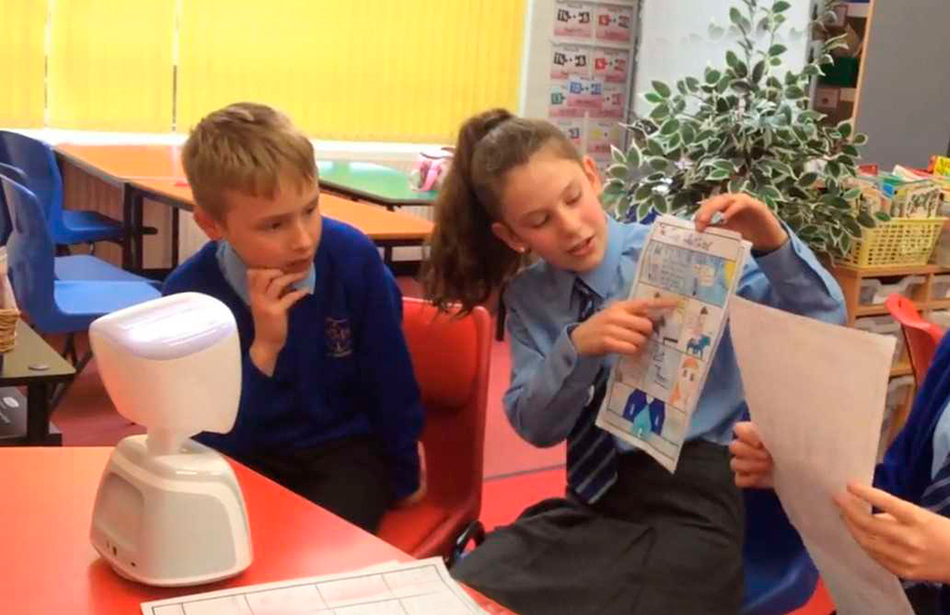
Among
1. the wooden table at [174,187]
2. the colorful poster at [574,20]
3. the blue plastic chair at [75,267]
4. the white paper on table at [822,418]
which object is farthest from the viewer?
the colorful poster at [574,20]

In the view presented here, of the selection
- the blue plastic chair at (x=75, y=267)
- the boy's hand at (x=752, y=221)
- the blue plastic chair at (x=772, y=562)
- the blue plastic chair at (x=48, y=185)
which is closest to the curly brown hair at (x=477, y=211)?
the boy's hand at (x=752, y=221)

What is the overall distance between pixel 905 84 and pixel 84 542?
4419 mm

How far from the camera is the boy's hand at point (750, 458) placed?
1182mm

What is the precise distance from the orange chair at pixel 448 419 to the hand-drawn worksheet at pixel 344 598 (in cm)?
69

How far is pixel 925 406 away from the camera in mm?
1307

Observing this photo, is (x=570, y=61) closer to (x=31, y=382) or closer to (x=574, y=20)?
(x=574, y=20)

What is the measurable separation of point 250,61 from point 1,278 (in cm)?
383

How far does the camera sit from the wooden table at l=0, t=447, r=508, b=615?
0.95 m

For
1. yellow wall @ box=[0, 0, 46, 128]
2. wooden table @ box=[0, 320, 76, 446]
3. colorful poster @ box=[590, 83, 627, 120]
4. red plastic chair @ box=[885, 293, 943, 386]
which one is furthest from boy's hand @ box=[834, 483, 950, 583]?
colorful poster @ box=[590, 83, 627, 120]

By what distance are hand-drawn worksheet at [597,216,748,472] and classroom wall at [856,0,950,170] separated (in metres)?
3.62

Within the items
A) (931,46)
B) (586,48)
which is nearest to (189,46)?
(586,48)

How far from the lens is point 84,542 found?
1049mm

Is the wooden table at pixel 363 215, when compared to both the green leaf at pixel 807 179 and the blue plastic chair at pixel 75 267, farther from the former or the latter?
the green leaf at pixel 807 179

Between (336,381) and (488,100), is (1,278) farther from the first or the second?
(488,100)
